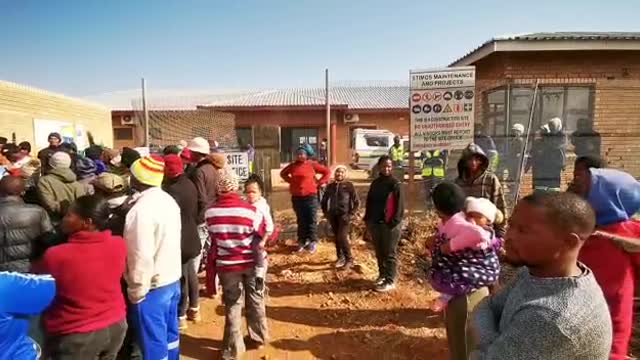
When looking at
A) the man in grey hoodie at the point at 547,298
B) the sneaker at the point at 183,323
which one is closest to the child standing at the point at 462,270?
the man in grey hoodie at the point at 547,298

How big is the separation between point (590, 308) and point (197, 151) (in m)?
5.15

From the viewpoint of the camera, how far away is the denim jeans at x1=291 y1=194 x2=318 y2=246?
7438 millimetres

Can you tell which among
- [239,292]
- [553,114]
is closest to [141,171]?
[239,292]

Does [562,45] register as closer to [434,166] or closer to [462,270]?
[434,166]

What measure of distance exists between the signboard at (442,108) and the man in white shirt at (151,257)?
194 inches

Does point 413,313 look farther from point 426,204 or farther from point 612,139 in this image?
point 612,139

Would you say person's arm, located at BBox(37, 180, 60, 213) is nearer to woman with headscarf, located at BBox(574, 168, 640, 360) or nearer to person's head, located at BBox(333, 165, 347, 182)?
person's head, located at BBox(333, 165, 347, 182)

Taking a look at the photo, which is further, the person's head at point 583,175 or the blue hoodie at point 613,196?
the person's head at point 583,175

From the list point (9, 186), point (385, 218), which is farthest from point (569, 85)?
point (9, 186)

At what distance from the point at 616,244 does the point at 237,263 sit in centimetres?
286

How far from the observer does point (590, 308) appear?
1.31 meters

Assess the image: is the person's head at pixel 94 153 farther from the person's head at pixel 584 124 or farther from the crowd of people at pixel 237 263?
the person's head at pixel 584 124

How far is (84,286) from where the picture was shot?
2.68 metres

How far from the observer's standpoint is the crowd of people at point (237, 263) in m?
1.39
